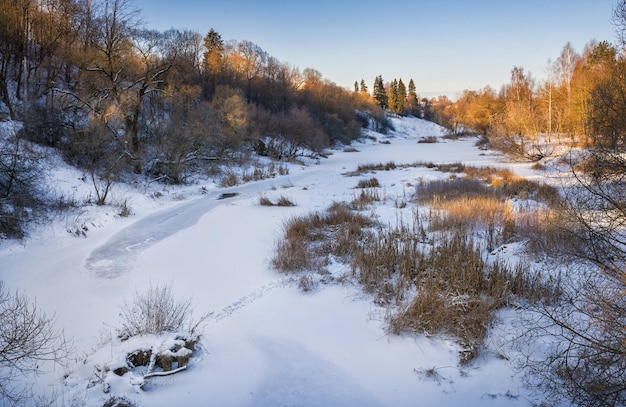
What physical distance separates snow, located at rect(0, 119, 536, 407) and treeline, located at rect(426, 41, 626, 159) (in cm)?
289

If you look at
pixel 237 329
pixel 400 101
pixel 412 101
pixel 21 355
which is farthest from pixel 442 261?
pixel 412 101

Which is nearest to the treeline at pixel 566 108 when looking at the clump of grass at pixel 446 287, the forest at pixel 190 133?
the forest at pixel 190 133

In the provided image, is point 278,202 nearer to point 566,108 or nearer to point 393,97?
point 566,108

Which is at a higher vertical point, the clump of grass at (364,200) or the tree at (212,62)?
the tree at (212,62)

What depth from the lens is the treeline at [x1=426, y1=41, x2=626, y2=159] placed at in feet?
13.9

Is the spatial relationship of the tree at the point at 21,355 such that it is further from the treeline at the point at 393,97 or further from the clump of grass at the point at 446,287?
the treeline at the point at 393,97

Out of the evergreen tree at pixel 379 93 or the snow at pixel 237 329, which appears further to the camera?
the evergreen tree at pixel 379 93

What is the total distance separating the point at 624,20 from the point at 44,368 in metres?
8.07

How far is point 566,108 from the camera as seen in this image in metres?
26.3

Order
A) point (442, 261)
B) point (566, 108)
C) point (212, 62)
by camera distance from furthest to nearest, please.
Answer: point (212, 62) → point (566, 108) → point (442, 261)

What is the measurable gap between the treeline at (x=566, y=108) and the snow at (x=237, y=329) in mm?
2889

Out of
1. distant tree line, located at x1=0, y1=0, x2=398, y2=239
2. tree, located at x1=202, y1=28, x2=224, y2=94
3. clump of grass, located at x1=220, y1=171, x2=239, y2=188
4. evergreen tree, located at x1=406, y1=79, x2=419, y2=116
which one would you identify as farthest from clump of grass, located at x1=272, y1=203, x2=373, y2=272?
evergreen tree, located at x1=406, y1=79, x2=419, y2=116

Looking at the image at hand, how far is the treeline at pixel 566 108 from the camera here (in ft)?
13.9

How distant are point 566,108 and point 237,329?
31.0 m
